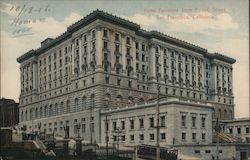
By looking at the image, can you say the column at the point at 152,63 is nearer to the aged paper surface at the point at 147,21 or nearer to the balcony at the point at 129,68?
the balcony at the point at 129,68

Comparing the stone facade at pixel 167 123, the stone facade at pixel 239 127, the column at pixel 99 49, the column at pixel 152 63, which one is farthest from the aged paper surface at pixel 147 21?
the stone facade at pixel 239 127

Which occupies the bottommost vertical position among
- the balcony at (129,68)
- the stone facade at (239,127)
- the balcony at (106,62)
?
the stone facade at (239,127)

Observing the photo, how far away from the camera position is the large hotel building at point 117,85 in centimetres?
6241

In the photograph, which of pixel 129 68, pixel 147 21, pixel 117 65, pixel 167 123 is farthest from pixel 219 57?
pixel 147 21

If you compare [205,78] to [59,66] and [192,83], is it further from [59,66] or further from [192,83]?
[59,66]

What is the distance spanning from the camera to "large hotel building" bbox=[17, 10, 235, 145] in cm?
6241

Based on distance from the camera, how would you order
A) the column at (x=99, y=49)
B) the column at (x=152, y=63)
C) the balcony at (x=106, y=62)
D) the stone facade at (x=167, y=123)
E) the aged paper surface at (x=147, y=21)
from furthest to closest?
the column at (x=152, y=63)
the balcony at (x=106, y=62)
the column at (x=99, y=49)
the stone facade at (x=167, y=123)
the aged paper surface at (x=147, y=21)

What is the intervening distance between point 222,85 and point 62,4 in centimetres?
7152

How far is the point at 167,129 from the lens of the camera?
194 ft

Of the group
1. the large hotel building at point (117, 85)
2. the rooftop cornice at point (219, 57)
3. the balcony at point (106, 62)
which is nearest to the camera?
the large hotel building at point (117, 85)

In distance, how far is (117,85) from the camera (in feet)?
242

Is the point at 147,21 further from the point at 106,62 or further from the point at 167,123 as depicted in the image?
the point at 106,62

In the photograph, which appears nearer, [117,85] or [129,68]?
[117,85]

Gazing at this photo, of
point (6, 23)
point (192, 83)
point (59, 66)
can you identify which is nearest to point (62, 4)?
point (6, 23)
